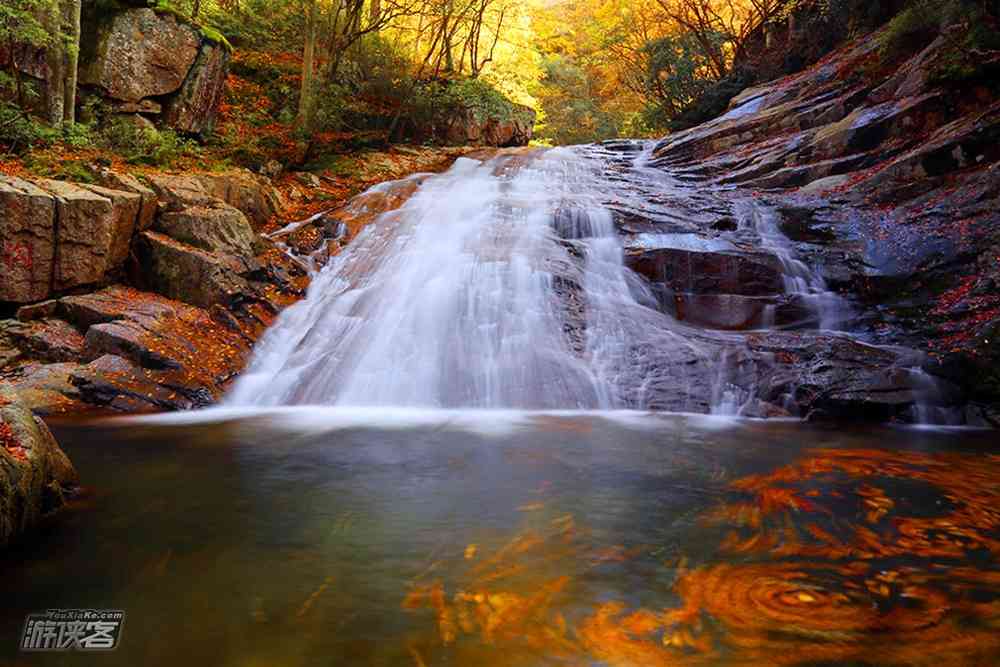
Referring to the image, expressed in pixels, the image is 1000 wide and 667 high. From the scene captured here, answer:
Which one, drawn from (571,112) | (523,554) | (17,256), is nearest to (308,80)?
(17,256)

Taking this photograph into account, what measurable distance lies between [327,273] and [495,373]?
4289 millimetres

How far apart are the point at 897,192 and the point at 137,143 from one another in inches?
531

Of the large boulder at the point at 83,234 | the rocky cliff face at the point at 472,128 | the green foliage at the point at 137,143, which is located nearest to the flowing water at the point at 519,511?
the large boulder at the point at 83,234

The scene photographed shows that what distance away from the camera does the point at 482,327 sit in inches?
354

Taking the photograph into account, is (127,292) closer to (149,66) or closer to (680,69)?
(149,66)

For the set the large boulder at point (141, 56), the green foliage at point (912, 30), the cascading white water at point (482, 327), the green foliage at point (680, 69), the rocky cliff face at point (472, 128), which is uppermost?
the green foliage at point (680, 69)

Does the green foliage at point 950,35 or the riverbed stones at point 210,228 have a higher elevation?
the green foliage at point 950,35

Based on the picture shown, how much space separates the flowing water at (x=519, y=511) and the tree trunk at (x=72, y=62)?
5.35 metres

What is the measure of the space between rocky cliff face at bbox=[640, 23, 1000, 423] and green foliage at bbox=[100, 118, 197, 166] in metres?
10.2

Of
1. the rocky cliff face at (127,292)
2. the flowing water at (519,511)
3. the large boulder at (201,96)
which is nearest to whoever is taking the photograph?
the flowing water at (519,511)

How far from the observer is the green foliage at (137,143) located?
34.8ft

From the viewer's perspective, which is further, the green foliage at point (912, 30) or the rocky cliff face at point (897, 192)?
the green foliage at point (912, 30)

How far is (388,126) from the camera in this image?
59.7ft

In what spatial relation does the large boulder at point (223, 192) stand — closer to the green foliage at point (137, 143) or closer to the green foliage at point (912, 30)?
the green foliage at point (137, 143)
